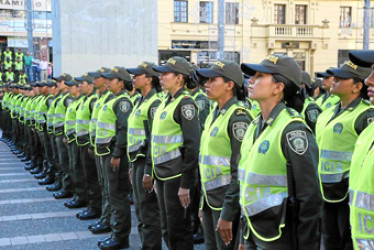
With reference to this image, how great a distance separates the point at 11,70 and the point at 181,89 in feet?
90.2

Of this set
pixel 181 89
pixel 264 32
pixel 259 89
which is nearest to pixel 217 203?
pixel 259 89

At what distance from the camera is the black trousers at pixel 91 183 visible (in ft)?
23.7

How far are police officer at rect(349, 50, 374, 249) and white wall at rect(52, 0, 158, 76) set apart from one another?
468 inches

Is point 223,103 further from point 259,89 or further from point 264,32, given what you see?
point 264,32

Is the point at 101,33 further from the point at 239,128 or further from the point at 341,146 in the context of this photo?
the point at 239,128

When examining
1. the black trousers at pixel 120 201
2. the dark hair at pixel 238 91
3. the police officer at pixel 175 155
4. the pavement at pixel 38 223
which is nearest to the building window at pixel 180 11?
the pavement at pixel 38 223

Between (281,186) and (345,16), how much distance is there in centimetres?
3763

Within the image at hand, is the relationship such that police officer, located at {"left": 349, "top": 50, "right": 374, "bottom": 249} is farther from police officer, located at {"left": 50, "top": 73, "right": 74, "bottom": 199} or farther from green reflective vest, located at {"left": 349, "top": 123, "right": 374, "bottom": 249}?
police officer, located at {"left": 50, "top": 73, "right": 74, "bottom": 199}

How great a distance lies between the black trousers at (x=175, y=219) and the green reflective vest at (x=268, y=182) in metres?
1.61

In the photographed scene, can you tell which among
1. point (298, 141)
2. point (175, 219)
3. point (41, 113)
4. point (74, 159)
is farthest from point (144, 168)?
point (41, 113)

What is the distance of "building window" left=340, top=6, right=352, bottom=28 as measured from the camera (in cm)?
3725

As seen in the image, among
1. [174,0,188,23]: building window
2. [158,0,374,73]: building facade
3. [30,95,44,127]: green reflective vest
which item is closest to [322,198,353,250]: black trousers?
[30,95,44,127]: green reflective vest

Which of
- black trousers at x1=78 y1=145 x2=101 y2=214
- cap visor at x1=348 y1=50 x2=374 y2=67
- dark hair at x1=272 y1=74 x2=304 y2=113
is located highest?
cap visor at x1=348 y1=50 x2=374 y2=67

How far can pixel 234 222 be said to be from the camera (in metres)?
3.42
